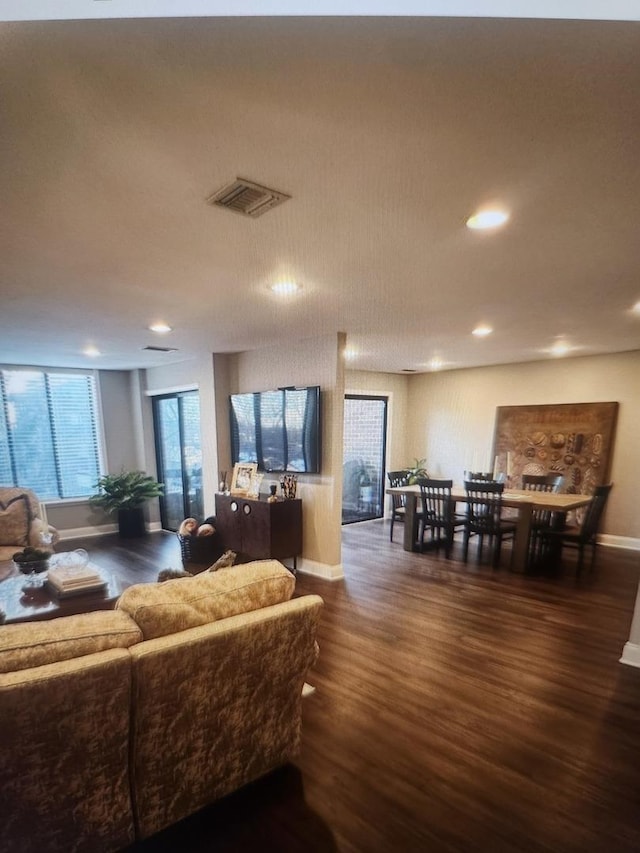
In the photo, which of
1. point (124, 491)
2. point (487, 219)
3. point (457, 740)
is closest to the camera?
point (487, 219)

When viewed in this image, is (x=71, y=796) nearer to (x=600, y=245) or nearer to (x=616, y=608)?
(x=600, y=245)

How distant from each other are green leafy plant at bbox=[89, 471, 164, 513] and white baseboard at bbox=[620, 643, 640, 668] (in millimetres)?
5736

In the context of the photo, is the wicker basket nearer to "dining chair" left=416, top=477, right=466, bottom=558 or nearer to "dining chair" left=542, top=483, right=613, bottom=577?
"dining chair" left=416, top=477, right=466, bottom=558

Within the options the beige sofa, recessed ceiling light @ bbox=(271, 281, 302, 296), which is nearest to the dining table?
recessed ceiling light @ bbox=(271, 281, 302, 296)

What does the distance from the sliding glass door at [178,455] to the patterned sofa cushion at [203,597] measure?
4212 mm

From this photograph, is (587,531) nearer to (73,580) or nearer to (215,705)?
(215,705)

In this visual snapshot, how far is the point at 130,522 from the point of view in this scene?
19.6 ft

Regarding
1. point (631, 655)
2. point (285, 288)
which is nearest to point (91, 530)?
point (285, 288)

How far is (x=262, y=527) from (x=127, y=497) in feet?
9.61

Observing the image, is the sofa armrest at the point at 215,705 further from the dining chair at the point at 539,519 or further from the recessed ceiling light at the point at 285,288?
the dining chair at the point at 539,519

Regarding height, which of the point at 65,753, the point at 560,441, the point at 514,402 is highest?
the point at 514,402

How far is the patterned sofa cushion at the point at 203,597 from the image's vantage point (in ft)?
4.65

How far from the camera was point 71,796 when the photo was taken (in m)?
1.25

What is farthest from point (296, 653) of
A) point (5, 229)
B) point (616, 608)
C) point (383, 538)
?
point (383, 538)
